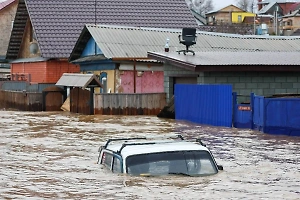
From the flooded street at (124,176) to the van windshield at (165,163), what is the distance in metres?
0.13

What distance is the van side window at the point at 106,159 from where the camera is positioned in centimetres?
1274

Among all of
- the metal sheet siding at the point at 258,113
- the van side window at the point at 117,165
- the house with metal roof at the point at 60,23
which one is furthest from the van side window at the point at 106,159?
the house with metal roof at the point at 60,23

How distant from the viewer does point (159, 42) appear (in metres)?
36.3

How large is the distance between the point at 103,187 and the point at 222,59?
15914 mm

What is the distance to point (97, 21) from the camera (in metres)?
43.4

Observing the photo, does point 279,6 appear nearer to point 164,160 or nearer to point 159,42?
point 159,42

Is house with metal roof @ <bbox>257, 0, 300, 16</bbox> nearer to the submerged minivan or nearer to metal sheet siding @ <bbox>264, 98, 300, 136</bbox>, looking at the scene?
metal sheet siding @ <bbox>264, 98, 300, 136</bbox>

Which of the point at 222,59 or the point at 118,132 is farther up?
the point at 222,59

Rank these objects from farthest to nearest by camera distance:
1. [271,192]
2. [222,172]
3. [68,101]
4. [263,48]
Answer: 1. [263,48]
2. [68,101]
3. [222,172]
4. [271,192]

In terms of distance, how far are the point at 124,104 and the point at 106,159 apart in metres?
16.8

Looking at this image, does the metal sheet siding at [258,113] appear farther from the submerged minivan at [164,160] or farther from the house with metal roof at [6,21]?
the house with metal roof at [6,21]

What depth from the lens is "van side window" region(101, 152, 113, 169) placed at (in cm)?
1274

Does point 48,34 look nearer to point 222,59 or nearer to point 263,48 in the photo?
point 263,48

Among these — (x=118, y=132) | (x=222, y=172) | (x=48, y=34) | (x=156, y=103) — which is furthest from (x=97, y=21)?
(x=222, y=172)
